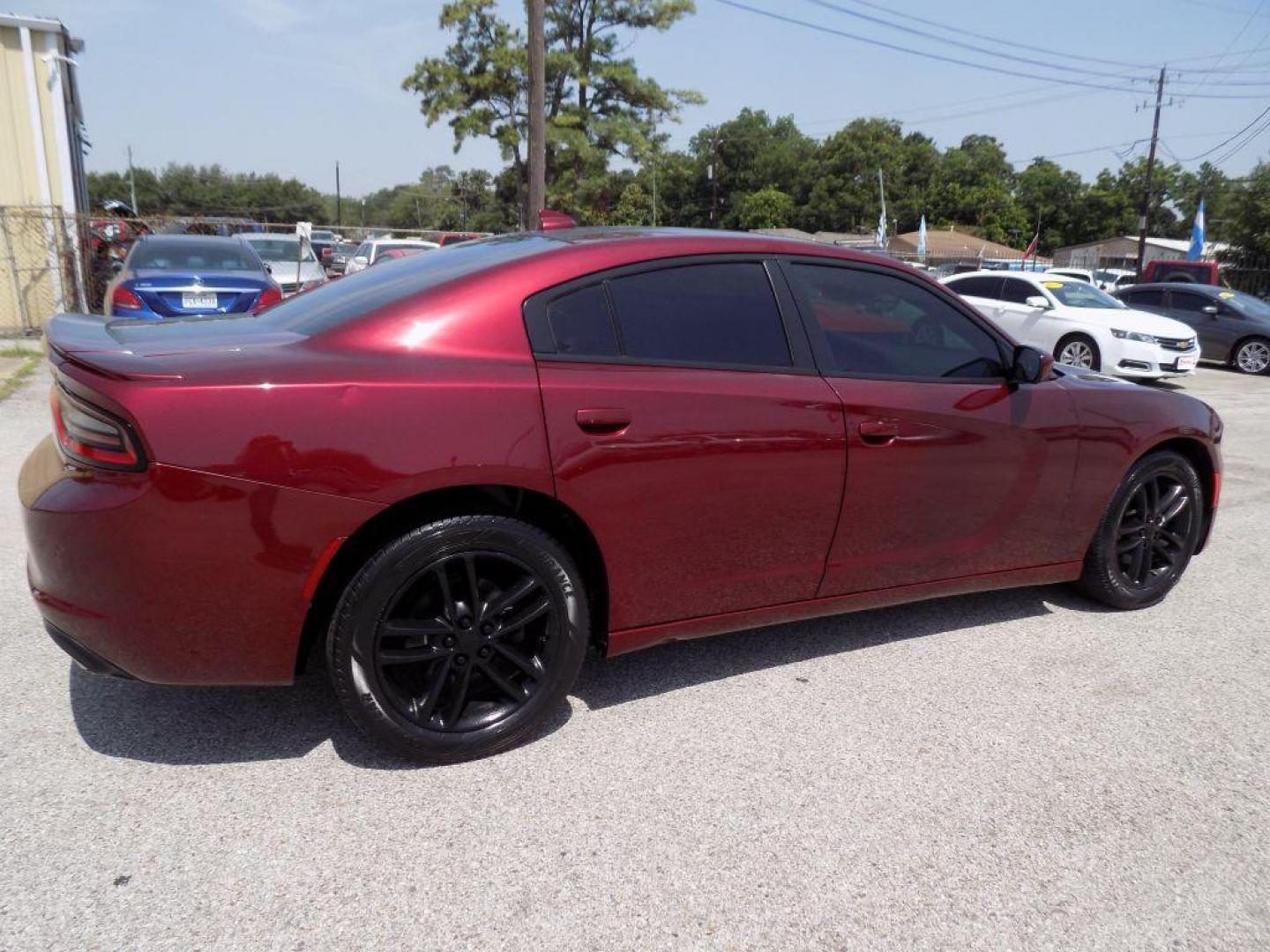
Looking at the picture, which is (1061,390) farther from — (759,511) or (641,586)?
(641,586)

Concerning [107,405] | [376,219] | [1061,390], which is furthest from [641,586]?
[376,219]

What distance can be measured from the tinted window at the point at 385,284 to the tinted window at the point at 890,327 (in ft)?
3.21

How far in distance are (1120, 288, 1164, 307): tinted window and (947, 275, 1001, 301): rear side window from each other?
484 cm

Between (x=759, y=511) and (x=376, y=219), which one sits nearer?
(x=759, y=511)

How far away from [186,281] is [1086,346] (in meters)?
11.0

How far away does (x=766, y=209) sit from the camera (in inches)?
3226

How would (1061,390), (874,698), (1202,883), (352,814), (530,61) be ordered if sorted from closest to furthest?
(1202,883) < (352,814) < (874,698) < (1061,390) < (530,61)

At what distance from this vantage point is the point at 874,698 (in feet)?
10.5

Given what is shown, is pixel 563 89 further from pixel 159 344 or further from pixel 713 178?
pixel 713 178

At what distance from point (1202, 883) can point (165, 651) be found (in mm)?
2722

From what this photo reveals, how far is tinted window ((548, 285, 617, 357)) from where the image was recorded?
2752 millimetres

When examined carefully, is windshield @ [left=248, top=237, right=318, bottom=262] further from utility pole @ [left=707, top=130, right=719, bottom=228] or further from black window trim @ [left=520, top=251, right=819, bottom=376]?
utility pole @ [left=707, top=130, right=719, bottom=228]

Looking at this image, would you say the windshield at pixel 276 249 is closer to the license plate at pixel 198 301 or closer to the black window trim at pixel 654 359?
the license plate at pixel 198 301

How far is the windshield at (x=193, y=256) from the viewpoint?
9.64m
